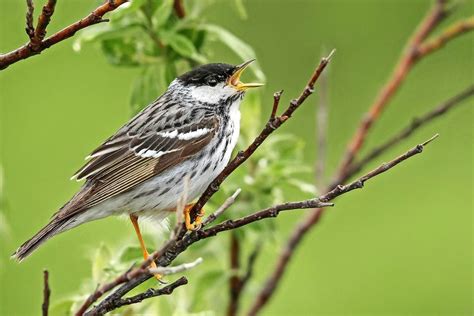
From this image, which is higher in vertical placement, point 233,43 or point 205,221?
point 233,43

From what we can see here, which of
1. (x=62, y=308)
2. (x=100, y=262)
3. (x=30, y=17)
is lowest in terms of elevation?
(x=62, y=308)

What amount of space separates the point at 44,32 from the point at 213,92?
1.58 m

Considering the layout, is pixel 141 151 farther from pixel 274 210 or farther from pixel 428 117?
pixel 274 210

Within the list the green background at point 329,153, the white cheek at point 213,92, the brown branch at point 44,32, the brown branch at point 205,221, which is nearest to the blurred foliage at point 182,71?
the white cheek at point 213,92

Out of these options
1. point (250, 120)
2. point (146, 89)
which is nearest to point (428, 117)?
point (250, 120)

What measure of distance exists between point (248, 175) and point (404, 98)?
3.51m

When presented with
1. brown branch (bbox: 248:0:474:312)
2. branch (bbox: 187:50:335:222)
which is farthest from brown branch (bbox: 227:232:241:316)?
branch (bbox: 187:50:335:222)

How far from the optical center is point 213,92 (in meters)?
4.05

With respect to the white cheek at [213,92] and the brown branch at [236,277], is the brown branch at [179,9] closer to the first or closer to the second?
the white cheek at [213,92]

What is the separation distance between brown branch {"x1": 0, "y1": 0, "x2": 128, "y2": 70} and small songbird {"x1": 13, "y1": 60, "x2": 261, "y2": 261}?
3.48ft

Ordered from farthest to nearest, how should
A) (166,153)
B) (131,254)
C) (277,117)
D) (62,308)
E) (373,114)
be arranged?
(373,114) → (166,153) → (131,254) → (62,308) → (277,117)

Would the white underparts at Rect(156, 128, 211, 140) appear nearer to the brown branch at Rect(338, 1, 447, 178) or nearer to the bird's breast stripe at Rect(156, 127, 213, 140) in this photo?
the bird's breast stripe at Rect(156, 127, 213, 140)

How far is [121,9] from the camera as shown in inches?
132

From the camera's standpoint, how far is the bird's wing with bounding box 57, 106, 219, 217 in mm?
3716
